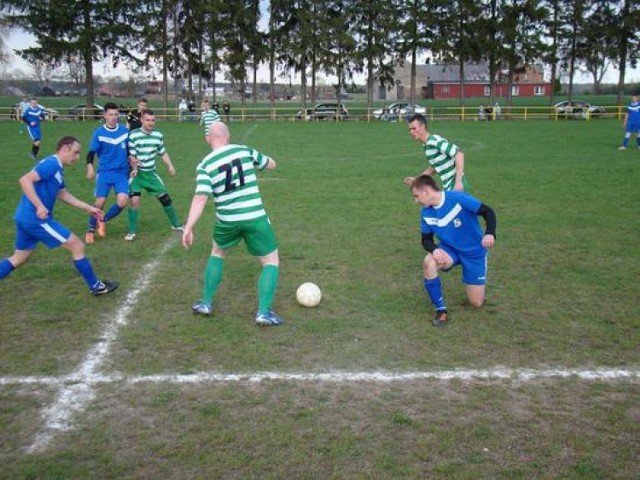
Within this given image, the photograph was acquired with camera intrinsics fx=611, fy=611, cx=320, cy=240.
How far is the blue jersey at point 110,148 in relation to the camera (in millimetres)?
8688

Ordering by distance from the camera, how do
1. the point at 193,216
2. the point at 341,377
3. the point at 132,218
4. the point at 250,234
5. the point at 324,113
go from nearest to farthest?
the point at 341,377 < the point at 193,216 < the point at 250,234 < the point at 132,218 < the point at 324,113

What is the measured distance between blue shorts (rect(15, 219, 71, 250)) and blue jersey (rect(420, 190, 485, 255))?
354 cm

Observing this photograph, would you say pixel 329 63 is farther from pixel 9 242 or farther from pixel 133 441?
pixel 133 441

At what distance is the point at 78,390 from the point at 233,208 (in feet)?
6.49

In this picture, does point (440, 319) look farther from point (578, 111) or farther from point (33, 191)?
point (578, 111)

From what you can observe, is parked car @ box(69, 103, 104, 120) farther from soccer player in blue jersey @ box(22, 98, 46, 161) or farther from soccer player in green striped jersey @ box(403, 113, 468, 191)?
soccer player in green striped jersey @ box(403, 113, 468, 191)

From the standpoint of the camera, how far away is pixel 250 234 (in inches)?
218

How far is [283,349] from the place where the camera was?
5.06m

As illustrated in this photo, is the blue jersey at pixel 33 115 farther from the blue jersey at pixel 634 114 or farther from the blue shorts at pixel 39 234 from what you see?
the blue jersey at pixel 634 114

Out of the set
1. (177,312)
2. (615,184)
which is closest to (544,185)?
(615,184)

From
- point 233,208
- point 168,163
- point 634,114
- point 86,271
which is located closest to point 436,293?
point 233,208

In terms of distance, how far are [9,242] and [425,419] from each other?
6846mm

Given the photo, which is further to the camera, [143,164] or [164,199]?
[164,199]

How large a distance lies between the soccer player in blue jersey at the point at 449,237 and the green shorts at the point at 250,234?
1401mm
